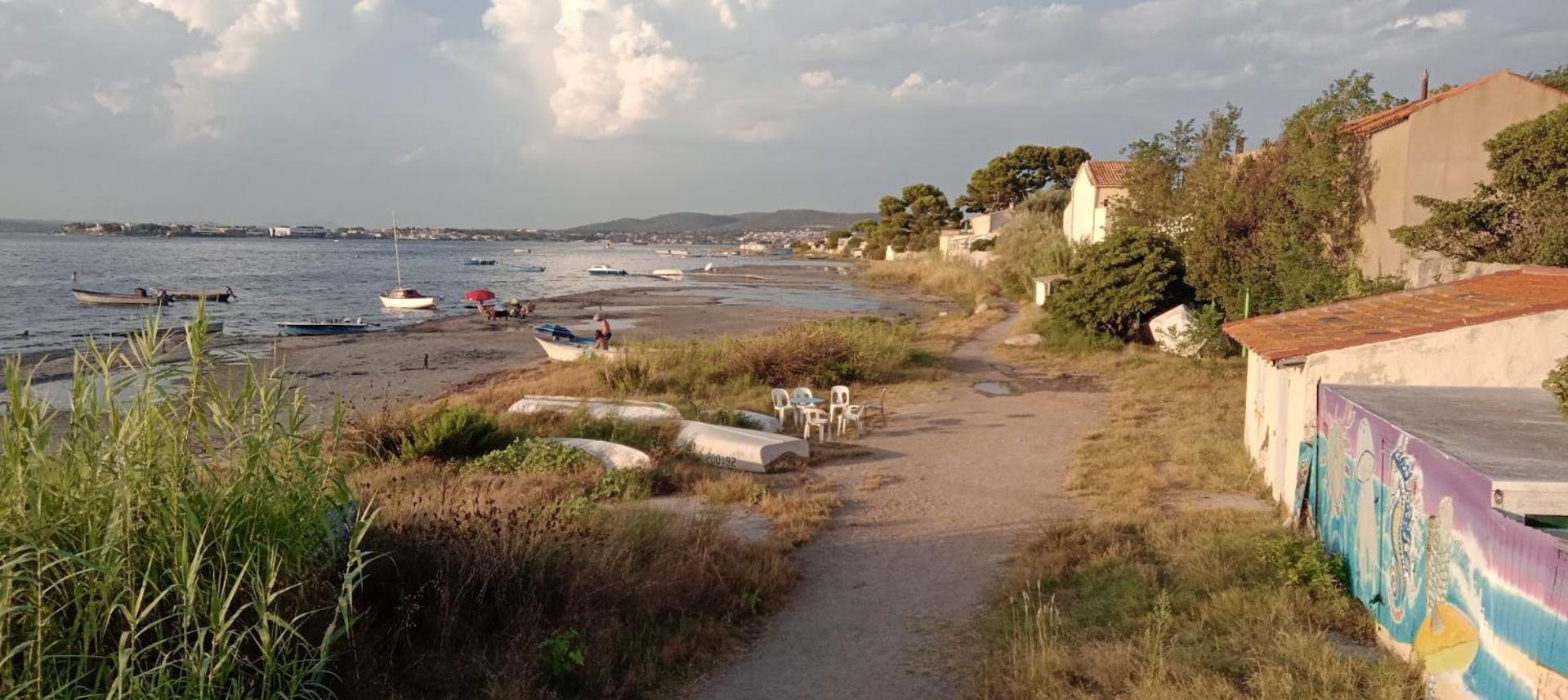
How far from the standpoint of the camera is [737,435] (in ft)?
43.2

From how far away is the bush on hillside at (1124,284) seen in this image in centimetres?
2473

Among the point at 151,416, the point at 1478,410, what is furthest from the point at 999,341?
the point at 151,416

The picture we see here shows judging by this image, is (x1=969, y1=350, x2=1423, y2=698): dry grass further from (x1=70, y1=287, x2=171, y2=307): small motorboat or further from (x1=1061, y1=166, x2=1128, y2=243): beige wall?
(x1=70, y1=287, x2=171, y2=307): small motorboat

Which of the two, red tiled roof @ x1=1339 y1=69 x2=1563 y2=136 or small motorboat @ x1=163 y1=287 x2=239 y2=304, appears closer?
red tiled roof @ x1=1339 y1=69 x2=1563 y2=136

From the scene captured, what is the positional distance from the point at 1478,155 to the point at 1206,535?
13.5m

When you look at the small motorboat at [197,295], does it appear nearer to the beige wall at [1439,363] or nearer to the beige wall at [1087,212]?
the beige wall at [1087,212]

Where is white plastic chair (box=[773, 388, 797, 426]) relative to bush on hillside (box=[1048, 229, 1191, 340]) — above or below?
below

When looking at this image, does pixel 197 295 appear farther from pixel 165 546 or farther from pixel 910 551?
pixel 165 546

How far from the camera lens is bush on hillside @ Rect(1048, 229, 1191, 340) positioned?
2473cm

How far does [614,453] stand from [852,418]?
15.4 feet

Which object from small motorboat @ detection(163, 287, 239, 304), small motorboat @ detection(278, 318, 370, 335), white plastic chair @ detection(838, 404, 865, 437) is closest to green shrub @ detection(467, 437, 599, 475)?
white plastic chair @ detection(838, 404, 865, 437)

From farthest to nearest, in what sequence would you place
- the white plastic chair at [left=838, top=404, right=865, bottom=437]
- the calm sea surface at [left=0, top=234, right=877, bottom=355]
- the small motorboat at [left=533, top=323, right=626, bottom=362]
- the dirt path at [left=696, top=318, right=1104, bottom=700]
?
1. the calm sea surface at [left=0, top=234, right=877, bottom=355]
2. the small motorboat at [left=533, top=323, right=626, bottom=362]
3. the white plastic chair at [left=838, top=404, right=865, bottom=437]
4. the dirt path at [left=696, top=318, right=1104, bottom=700]

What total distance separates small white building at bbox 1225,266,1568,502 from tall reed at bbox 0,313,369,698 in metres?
8.67

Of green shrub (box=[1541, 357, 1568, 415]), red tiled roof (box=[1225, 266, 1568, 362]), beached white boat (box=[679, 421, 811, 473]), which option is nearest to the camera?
green shrub (box=[1541, 357, 1568, 415])
